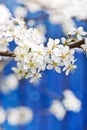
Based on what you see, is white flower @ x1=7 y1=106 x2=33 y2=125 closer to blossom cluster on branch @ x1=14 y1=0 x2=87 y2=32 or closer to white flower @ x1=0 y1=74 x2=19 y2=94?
white flower @ x1=0 y1=74 x2=19 y2=94

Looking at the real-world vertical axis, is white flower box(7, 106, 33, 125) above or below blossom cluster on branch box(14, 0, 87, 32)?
below

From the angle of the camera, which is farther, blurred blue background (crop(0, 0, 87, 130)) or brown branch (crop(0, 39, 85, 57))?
blurred blue background (crop(0, 0, 87, 130))

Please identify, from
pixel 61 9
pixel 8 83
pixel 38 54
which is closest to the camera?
pixel 38 54

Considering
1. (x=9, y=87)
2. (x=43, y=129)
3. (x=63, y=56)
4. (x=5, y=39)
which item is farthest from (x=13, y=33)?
(x=43, y=129)

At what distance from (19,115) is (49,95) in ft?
0.62

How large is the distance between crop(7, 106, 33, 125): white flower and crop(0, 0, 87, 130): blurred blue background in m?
0.02

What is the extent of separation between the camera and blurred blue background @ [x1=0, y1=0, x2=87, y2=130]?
1635mm

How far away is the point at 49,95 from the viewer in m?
1.67

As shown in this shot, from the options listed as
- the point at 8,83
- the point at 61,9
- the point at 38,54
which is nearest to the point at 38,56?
the point at 38,54

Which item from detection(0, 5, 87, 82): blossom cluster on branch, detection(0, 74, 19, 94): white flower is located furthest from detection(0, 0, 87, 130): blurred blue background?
detection(0, 5, 87, 82): blossom cluster on branch

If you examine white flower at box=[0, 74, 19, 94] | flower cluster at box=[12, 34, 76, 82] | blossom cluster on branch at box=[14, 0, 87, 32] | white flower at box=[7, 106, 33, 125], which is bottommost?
flower cluster at box=[12, 34, 76, 82]

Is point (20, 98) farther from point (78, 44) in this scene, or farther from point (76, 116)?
point (78, 44)

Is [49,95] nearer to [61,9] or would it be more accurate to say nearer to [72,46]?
[61,9]

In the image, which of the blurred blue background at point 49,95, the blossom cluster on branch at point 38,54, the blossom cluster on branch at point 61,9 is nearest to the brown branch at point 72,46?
the blossom cluster on branch at point 38,54
